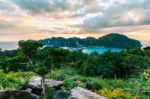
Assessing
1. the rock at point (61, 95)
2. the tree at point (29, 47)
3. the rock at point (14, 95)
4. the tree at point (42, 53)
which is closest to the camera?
the tree at point (42, 53)

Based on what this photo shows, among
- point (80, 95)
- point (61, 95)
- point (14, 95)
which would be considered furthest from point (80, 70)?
point (80, 95)

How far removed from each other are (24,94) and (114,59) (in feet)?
77.4

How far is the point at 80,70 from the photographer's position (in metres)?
42.6

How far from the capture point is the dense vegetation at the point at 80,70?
1598cm

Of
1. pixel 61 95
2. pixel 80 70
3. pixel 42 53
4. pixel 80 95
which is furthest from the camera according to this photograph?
pixel 80 70

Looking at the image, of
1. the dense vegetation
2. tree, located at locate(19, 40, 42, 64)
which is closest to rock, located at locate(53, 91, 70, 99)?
the dense vegetation

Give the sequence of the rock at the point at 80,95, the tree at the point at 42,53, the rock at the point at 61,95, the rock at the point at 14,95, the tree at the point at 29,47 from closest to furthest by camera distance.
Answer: the tree at the point at 42,53
the tree at the point at 29,47
the rock at the point at 80,95
the rock at the point at 14,95
the rock at the point at 61,95

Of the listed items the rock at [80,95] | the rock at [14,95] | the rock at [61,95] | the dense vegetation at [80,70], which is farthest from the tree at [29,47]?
the rock at [61,95]

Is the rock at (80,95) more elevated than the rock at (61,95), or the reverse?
the rock at (80,95)

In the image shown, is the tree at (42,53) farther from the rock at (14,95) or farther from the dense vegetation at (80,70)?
the rock at (14,95)

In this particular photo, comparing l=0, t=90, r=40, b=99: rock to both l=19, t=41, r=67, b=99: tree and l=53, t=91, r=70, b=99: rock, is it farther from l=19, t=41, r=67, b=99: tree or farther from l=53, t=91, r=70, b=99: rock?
l=19, t=41, r=67, b=99: tree

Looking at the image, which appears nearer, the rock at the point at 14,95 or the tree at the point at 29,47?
the tree at the point at 29,47

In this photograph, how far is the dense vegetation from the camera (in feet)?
52.4

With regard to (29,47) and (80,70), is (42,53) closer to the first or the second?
(29,47)
